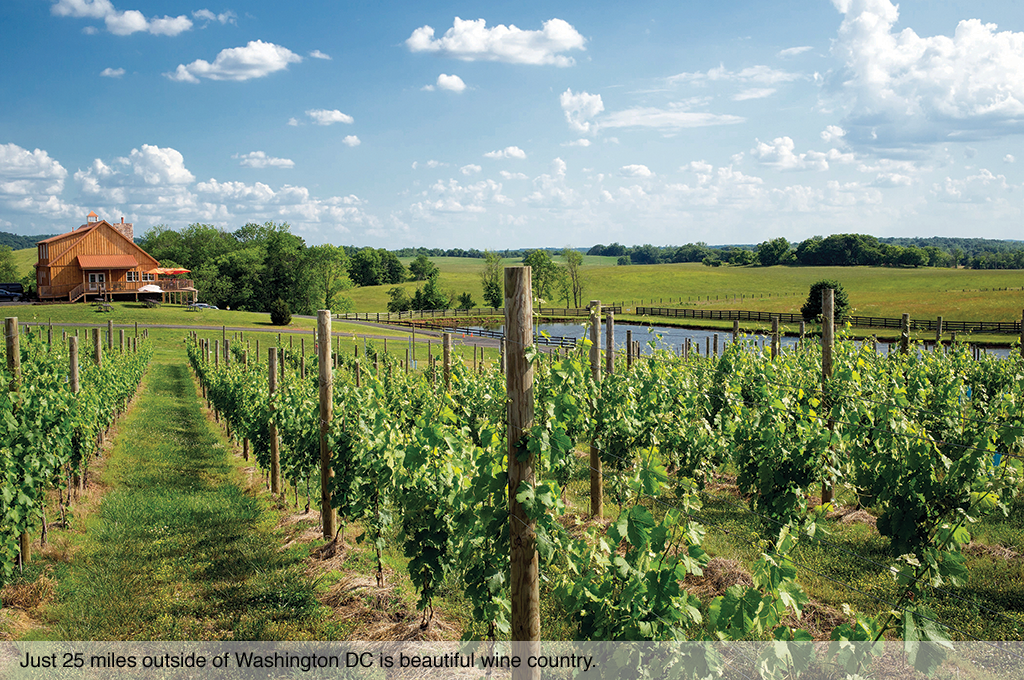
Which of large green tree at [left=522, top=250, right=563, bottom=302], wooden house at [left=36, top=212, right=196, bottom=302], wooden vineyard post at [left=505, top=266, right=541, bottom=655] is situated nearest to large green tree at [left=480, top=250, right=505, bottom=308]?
large green tree at [left=522, top=250, right=563, bottom=302]

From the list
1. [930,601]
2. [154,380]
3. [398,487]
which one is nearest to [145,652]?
[398,487]

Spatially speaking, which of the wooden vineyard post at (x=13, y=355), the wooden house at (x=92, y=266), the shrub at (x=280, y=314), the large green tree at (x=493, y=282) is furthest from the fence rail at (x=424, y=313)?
the wooden vineyard post at (x=13, y=355)

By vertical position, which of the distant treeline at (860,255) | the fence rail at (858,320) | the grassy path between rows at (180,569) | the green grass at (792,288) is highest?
the distant treeline at (860,255)

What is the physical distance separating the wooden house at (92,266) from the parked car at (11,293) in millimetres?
3623

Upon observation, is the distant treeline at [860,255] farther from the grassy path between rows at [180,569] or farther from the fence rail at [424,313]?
the grassy path between rows at [180,569]

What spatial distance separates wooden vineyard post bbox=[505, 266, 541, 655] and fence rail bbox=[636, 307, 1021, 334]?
1469 inches

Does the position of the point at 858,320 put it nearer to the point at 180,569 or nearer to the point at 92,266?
the point at 180,569

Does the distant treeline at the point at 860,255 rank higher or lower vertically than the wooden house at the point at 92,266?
higher

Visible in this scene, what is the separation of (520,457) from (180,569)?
528cm

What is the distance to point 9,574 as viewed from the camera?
6.12 m

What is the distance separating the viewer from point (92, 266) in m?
52.2

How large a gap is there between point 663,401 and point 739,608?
656 cm

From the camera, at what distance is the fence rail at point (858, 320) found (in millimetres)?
44816

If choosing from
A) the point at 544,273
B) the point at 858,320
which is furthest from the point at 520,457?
the point at 544,273
